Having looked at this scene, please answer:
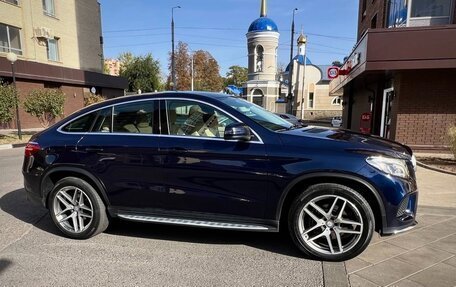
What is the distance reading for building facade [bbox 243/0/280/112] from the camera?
162ft

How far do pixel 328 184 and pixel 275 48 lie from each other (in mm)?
49104

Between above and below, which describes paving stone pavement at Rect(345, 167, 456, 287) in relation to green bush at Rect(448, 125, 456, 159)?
below

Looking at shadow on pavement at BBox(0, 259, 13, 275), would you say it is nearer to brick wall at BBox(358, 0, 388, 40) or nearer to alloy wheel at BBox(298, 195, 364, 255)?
alloy wheel at BBox(298, 195, 364, 255)

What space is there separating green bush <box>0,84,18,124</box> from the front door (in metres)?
13.9

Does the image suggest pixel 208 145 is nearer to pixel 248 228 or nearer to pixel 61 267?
pixel 248 228

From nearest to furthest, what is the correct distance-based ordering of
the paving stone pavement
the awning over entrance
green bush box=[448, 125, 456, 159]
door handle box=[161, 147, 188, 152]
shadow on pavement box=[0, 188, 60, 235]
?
the paving stone pavement
door handle box=[161, 147, 188, 152]
shadow on pavement box=[0, 188, 60, 235]
green bush box=[448, 125, 456, 159]
the awning over entrance

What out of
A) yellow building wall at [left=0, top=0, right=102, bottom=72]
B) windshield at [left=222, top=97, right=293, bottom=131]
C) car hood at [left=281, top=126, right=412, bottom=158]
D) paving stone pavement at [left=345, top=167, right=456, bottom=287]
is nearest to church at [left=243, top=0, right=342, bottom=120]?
yellow building wall at [left=0, top=0, right=102, bottom=72]

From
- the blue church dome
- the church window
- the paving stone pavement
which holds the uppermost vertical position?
the blue church dome

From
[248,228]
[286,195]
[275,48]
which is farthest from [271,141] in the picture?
[275,48]

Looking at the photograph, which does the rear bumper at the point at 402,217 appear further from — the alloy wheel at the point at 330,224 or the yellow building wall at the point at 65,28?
A: the yellow building wall at the point at 65,28

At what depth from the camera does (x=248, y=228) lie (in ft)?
12.5

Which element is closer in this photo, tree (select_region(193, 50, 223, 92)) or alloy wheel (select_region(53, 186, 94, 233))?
alloy wheel (select_region(53, 186, 94, 233))

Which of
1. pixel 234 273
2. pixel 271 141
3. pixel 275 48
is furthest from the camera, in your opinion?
pixel 275 48

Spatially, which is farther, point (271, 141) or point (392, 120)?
point (392, 120)
